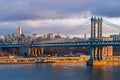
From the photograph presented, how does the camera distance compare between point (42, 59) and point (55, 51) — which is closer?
point (42, 59)

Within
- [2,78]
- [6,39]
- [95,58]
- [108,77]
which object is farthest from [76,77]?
[6,39]

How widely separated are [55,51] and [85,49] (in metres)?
3.55

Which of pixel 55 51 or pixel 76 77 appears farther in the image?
pixel 55 51

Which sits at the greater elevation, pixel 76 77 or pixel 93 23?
pixel 93 23

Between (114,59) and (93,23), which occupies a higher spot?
(93,23)

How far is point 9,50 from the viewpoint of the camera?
49875mm

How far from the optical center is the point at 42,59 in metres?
37.1

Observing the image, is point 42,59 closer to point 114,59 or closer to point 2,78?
point 114,59

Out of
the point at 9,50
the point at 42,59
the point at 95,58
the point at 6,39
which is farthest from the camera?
the point at 6,39

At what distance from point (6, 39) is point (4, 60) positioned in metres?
28.5

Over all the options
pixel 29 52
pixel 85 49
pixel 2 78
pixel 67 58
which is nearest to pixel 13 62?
pixel 67 58

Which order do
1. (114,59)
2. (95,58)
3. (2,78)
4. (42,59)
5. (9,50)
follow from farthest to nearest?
(9,50) < (114,59) < (42,59) < (95,58) < (2,78)

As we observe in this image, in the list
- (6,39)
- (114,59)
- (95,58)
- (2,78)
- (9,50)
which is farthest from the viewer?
(6,39)

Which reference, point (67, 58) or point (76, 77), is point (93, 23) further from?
point (76, 77)
